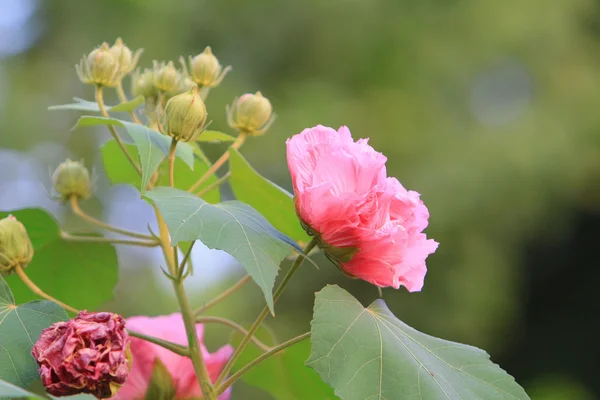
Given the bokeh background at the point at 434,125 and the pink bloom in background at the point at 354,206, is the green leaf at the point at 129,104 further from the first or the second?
the bokeh background at the point at 434,125

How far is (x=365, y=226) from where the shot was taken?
0.51 m

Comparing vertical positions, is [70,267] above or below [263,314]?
below

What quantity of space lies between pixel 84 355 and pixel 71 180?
10.3 inches

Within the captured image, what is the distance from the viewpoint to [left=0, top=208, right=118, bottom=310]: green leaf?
0.67 m

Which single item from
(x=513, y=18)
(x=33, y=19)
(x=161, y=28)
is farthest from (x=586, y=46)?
(x=33, y=19)

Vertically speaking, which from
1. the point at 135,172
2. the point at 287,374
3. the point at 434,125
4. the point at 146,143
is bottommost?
the point at 434,125

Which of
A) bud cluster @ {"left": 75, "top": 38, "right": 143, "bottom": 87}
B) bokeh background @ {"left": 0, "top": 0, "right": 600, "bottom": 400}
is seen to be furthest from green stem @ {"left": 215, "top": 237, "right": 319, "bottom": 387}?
bokeh background @ {"left": 0, "top": 0, "right": 600, "bottom": 400}

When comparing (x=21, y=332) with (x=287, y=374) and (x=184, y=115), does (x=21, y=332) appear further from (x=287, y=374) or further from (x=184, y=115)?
(x=287, y=374)

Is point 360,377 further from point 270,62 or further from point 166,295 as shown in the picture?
point 270,62

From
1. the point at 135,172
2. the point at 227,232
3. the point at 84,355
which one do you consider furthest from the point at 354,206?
the point at 135,172

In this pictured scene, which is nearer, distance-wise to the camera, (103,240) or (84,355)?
(84,355)

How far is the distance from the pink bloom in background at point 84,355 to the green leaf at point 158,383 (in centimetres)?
15

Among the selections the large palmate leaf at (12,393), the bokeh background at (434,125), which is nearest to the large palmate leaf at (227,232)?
the large palmate leaf at (12,393)

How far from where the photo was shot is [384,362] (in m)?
0.48
